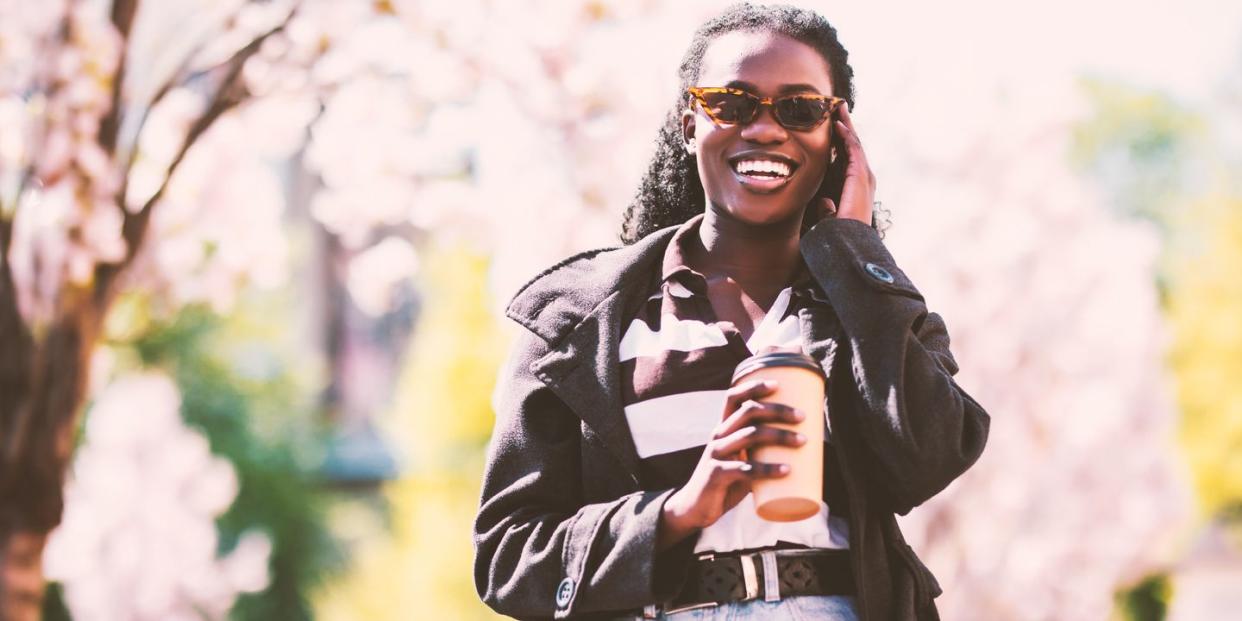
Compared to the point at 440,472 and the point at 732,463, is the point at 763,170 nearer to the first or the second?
→ the point at 732,463

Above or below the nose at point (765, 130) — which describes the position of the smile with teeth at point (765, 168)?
below

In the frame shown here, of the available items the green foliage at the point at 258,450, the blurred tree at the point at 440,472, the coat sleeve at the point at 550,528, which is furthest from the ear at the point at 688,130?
the green foliage at the point at 258,450

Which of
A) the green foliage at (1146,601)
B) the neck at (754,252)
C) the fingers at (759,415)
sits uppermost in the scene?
the green foliage at (1146,601)

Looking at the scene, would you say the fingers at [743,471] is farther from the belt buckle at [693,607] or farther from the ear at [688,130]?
the ear at [688,130]

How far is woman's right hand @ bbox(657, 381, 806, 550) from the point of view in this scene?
1848 millimetres

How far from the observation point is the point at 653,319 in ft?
7.55

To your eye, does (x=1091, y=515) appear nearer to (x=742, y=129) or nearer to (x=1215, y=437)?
(x=1215, y=437)

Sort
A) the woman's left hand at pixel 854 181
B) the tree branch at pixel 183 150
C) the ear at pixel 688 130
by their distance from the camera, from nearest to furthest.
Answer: the woman's left hand at pixel 854 181 < the ear at pixel 688 130 < the tree branch at pixel 183 150

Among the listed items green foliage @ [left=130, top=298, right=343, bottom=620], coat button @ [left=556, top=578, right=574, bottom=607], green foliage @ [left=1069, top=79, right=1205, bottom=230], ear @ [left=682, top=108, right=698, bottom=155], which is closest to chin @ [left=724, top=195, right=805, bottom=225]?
ear @ [left=682, top=108, right=698, bottom=155]

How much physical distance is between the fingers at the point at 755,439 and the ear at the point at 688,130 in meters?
0.68

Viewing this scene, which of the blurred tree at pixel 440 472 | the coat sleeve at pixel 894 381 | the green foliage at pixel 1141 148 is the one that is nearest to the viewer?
the coat sleeve at pixel 894 381

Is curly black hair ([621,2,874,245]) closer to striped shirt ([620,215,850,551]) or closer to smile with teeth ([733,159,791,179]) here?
smile with teeth ([733,159,791,179])

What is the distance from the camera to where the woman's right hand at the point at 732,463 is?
1.85 meters

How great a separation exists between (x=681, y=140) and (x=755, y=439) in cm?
78
